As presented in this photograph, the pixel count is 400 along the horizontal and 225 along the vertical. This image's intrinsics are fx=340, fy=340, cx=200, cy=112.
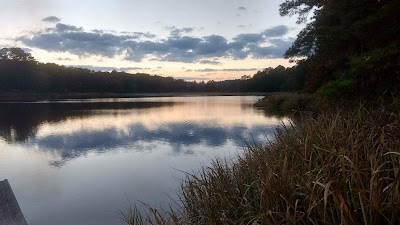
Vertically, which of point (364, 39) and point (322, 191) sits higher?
point (364, 39)

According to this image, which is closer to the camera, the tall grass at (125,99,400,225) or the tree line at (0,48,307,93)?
the tall grass at (125,99,400,225)

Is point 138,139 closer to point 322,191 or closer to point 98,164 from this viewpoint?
point 98,164

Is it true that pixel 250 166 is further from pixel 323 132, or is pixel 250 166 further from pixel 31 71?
pixel 31 71

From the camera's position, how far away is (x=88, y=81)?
330ft

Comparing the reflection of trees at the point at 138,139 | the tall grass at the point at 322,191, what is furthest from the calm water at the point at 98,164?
the tall grass at the point at 322,191

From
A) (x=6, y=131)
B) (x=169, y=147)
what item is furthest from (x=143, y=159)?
(x=6, y=131)

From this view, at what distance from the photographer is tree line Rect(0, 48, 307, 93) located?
79688 millimetres

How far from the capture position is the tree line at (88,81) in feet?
261

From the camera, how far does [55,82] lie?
3531 inches

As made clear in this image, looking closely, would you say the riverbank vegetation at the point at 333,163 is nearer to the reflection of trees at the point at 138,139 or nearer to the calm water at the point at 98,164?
the calm water at the point at 98,164

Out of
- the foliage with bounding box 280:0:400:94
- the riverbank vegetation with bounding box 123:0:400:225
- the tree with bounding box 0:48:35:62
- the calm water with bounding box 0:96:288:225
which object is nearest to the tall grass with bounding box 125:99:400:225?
the riverbank vegetation with bounding box 123:0:400:225

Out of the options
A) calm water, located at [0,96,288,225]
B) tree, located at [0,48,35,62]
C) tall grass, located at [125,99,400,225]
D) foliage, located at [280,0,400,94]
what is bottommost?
calm water, located at [0,96,288,225]

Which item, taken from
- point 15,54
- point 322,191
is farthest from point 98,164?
point 15,54

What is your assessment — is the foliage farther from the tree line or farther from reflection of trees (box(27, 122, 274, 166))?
the tree line
